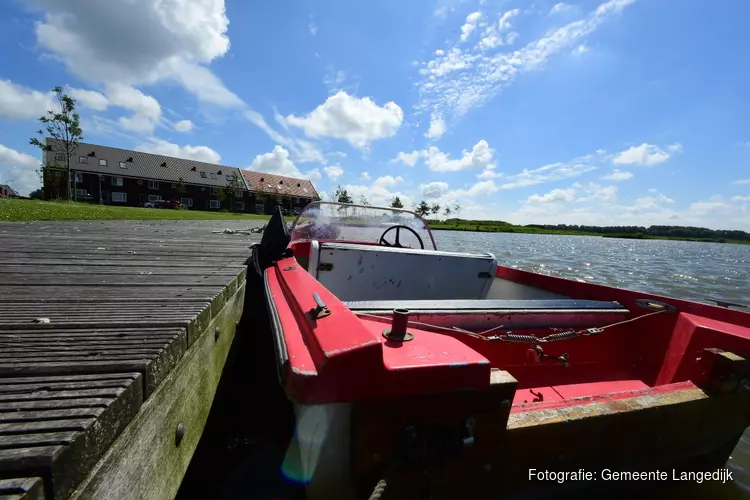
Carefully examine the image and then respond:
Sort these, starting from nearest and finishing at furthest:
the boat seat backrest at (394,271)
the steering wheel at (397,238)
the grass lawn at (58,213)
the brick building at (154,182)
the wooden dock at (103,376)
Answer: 1. the wooden dock at (103,376)
2. the boat seat backrest at (394,271)
3. the steering wheel at (397,238)
4. the grass lawn at (58,213)
5. the brick building at (154,182)

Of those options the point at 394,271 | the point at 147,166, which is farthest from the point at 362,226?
the point at 147,166

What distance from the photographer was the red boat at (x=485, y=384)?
1.20m

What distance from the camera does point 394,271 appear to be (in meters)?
3.53

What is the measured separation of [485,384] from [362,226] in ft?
12.8

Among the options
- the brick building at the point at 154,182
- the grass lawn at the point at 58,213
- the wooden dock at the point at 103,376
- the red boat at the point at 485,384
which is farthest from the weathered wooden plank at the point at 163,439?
the brick building at the point at 154,182

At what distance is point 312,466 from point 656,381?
2.80m

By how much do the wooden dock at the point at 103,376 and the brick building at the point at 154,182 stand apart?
3873 cm

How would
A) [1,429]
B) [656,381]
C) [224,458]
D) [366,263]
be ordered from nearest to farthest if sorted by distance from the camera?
[1,429] → [224,458] → [656,381] → [366,263]

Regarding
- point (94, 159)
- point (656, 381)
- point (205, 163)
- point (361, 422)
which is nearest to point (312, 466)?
point (361, 422)

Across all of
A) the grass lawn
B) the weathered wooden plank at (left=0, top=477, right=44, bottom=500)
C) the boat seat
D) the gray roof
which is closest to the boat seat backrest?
the boat seat

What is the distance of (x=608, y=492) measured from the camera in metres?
1.91

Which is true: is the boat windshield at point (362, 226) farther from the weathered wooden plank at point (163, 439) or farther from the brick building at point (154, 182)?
the brick building at point (154, 182)

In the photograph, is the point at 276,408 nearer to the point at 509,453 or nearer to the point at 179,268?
the point at 179,268

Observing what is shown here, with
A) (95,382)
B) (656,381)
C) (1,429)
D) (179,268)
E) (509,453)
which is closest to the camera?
(1,429)
